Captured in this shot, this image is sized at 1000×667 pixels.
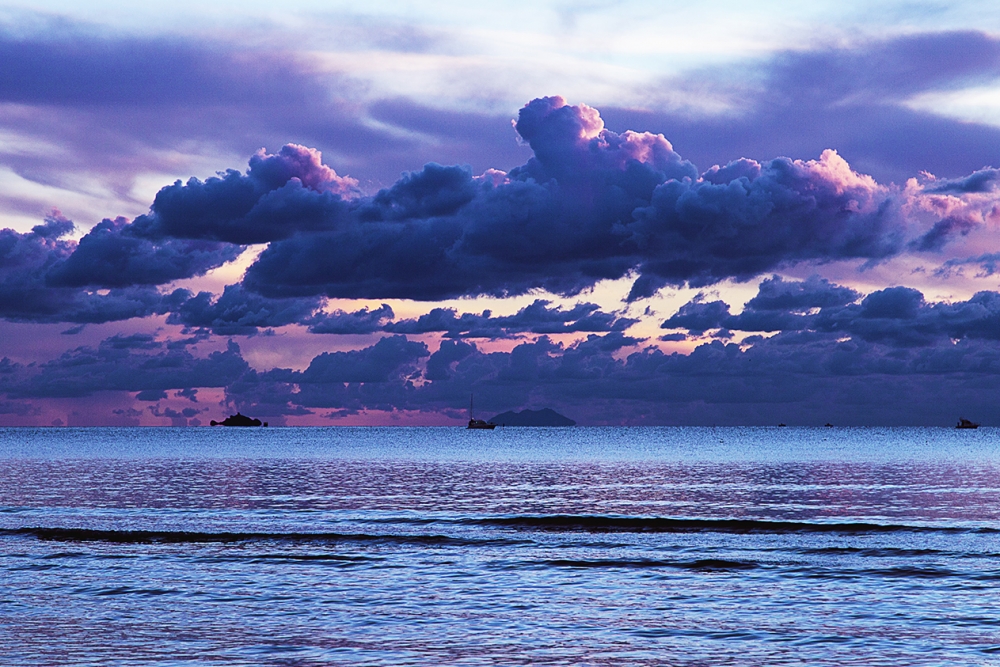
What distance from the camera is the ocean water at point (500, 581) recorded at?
24359 millimetres

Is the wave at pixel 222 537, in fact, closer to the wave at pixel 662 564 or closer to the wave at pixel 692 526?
the wave at pixel 662 564

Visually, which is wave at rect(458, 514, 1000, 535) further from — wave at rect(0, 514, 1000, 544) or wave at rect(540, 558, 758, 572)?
wave at rect(540, 558, 758, 572)

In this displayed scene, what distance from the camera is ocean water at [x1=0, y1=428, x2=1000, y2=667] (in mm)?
24359

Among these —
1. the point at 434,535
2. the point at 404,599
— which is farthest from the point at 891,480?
the point at 404,599

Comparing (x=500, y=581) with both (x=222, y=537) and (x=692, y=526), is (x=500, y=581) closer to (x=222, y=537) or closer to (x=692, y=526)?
(x=222, y=537)

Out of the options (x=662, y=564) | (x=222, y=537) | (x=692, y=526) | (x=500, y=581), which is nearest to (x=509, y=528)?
(x=692, y=526)

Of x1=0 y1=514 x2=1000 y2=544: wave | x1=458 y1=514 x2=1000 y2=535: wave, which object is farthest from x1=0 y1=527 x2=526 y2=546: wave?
x1=458 y1=514 x2=1000 y2=535: wave

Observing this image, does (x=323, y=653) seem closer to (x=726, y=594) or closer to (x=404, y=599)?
(x=404, y=599)

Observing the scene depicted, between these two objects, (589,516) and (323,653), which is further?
(589,516)

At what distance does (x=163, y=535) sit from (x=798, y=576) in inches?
1247

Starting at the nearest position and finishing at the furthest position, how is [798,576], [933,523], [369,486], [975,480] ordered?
[798,576], [933,523], [369,486], [975,480]

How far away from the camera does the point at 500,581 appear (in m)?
34.8

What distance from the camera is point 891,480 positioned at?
97.7m

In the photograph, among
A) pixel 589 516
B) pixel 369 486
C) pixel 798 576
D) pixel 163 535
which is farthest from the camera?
pixel 369 486
